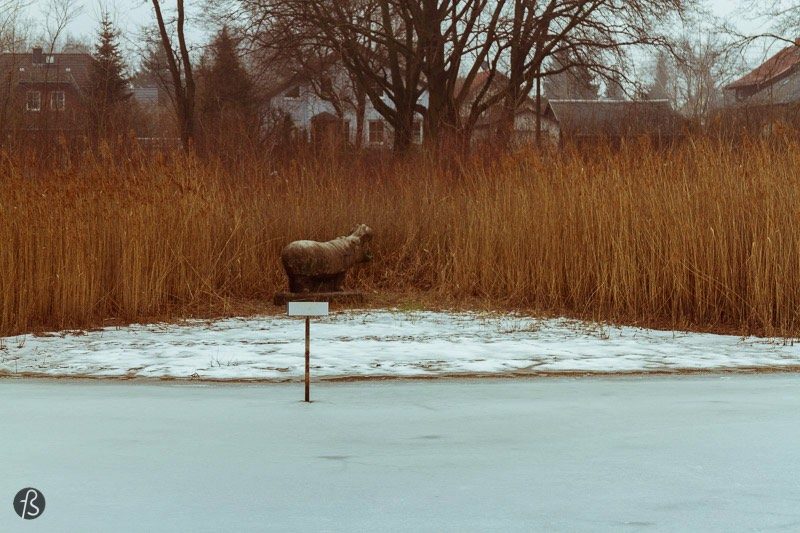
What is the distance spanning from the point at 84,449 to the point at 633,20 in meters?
17.6

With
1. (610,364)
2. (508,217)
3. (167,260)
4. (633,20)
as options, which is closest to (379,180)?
(508,217)

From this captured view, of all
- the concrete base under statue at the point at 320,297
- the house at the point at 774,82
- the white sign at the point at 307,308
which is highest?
the house at the point at 774,82

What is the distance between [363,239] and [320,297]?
0.89 meters

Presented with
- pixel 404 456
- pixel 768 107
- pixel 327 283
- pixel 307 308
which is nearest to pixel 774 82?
pixel 768 107

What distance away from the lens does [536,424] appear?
15.5 ft

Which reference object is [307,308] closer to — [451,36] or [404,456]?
[404,456]

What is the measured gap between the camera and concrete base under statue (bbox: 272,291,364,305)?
31.4ft

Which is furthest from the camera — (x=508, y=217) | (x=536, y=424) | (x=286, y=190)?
(x=286, y=190)

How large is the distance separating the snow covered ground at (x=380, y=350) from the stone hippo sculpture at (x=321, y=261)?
90cm

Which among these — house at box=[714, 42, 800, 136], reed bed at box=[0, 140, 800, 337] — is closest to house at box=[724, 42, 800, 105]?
house at box=[714, 42, 800, 136]

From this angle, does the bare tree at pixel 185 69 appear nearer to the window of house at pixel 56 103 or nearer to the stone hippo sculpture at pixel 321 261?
the window of house at pixel 56 103

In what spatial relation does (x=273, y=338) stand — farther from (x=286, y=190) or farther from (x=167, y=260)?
(x=286, y=190)

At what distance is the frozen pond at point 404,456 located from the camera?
3367 millimetres

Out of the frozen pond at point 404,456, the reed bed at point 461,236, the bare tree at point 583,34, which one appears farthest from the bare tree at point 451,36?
the frozen pond at point 404,456
